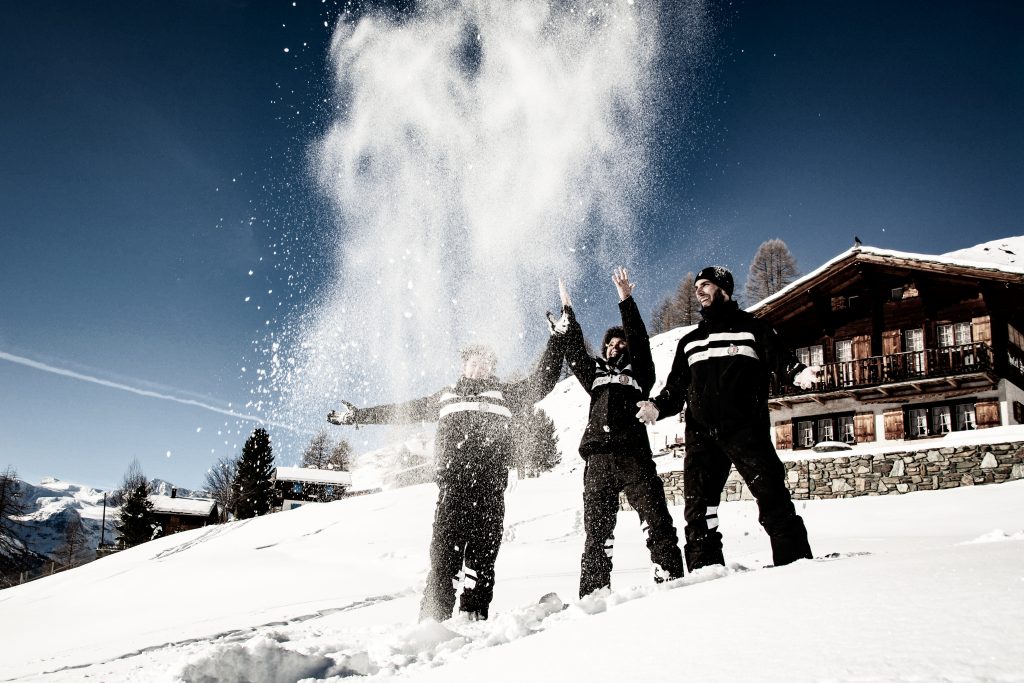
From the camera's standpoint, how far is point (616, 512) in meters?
3.98

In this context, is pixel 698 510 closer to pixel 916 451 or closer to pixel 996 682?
pixel 996 682

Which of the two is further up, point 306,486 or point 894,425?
point 894,425

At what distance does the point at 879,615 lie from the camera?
1595 millimetres

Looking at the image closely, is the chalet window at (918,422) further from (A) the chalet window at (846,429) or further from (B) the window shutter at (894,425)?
(A) the chalet window at (846,429)

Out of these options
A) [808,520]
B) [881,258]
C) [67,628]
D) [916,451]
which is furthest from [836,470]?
[67,628]

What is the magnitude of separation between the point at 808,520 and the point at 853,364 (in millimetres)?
14028

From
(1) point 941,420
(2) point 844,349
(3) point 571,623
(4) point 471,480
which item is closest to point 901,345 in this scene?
(2) point 844,349

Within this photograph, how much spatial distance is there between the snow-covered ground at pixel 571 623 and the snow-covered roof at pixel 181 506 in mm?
58641

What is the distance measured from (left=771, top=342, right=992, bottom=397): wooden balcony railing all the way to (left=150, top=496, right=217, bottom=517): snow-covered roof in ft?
188

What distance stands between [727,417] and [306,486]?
194ft

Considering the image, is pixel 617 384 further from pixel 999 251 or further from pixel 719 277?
pixel 999 251

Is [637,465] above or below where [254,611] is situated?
above

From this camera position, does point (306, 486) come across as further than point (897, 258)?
Yes

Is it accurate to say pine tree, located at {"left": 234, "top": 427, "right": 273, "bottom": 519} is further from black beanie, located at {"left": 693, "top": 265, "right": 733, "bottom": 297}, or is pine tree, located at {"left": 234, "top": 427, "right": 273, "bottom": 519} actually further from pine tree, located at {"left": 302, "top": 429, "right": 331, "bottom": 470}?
black beanie, located at {"left": 693, "top": 265, "right": 733, "bottom": 297}
